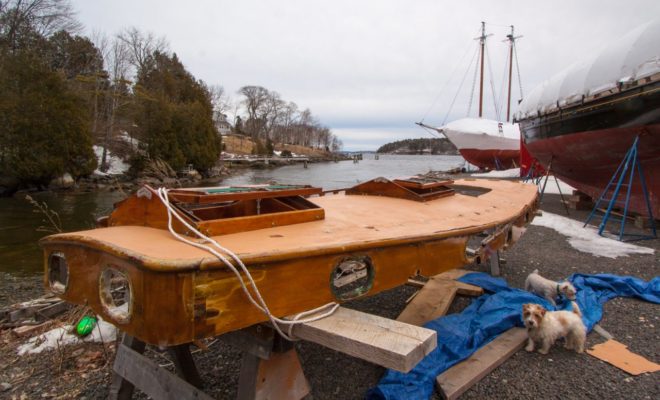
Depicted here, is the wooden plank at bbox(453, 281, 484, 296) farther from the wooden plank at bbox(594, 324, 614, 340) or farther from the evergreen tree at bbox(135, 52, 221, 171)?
the evergreen tree at bbox(135, 52, 221, 171)

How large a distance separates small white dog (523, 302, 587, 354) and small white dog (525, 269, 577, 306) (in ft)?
2.56

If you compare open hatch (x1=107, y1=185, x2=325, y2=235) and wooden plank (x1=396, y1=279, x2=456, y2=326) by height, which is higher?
open hatch (x1=107, y1=185, x2=325, y2=235)

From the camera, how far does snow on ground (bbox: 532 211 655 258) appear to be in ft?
22.2

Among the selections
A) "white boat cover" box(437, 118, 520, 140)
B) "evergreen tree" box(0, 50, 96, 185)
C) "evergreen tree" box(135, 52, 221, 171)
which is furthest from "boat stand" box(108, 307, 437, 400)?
"white boat cover" box(437, 118, 520, 140)

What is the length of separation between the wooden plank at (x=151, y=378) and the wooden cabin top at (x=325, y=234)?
0.85 metres

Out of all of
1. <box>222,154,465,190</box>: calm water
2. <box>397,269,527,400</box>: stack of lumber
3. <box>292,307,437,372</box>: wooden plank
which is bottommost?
<box>222,154,465,190</box>: calm water

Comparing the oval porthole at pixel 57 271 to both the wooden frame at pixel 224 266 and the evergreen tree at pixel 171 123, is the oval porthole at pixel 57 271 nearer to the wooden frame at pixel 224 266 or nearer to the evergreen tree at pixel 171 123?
the wooden frame at pixel 224 266

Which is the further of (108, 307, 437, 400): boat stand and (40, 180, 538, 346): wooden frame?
(108, 307, 437, 400): boat stand

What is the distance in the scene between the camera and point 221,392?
3039 millimetres

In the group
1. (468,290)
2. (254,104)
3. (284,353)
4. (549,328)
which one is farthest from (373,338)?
(254,104)

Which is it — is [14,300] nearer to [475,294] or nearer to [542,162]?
[475,294]

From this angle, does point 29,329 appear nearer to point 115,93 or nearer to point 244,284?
point 244,284

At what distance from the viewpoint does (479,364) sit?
3.04m

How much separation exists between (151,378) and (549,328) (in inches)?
121
